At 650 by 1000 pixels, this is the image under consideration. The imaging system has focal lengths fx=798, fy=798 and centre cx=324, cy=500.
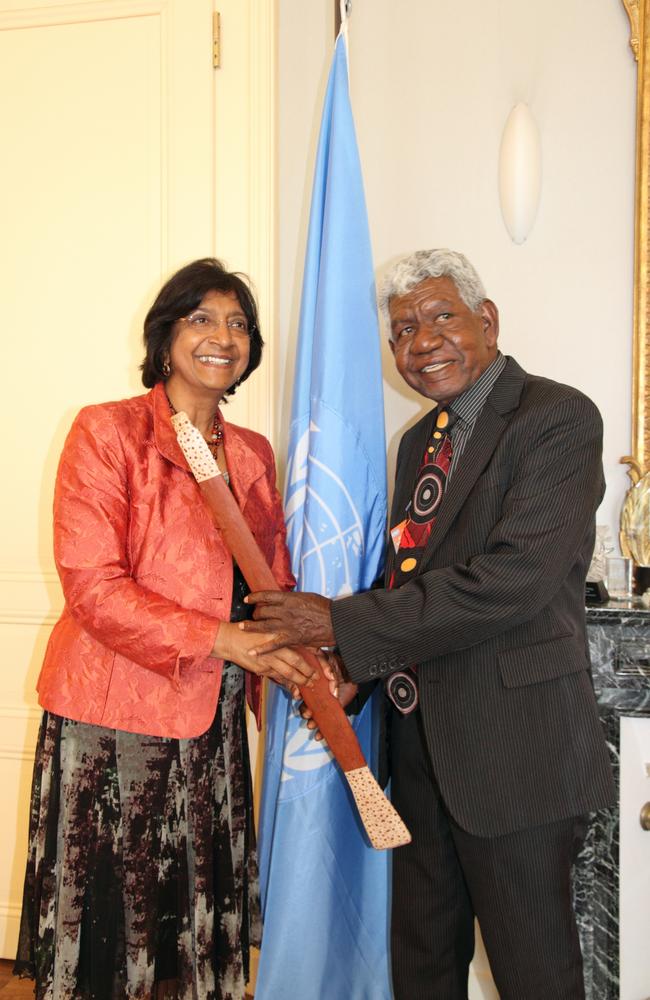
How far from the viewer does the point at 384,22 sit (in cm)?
248

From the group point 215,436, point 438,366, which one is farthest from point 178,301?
point 438,366

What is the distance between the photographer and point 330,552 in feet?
6.46

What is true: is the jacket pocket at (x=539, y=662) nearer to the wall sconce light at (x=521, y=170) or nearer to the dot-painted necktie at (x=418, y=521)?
the dot-painted necktie at (x=418, y=521)

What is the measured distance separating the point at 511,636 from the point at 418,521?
13.3 inches

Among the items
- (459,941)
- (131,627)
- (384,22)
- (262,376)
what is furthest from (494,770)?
(384,22)

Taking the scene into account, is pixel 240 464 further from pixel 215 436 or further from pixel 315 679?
pixel 315 679

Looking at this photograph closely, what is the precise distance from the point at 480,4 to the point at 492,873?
7.91 feet

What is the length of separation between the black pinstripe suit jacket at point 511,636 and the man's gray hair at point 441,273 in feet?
1.03

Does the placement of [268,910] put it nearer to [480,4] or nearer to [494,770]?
[494,770]

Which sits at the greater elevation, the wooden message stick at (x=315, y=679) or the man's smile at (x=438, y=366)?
the man's smile at (x=438, y=366)

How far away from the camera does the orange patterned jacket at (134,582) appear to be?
1.47 meters

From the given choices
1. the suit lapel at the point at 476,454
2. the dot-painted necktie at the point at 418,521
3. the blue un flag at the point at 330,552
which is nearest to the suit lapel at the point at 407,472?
the dot-painted necktie at the point at 418,521

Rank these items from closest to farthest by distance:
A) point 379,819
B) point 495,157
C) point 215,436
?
point 379,819 → point 215,436 → point 495,157

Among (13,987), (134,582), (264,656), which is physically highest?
(134,582)
